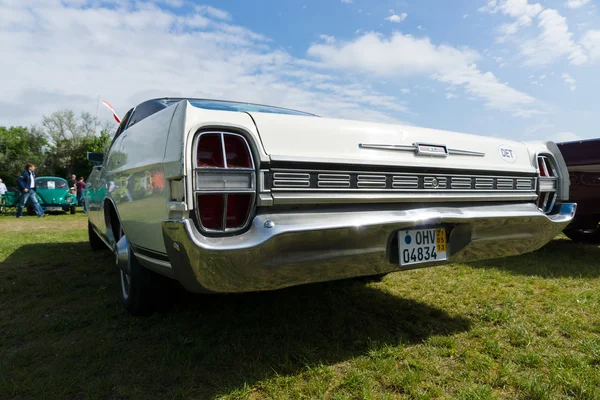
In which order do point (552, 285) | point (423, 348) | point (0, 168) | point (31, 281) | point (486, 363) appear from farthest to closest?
point (0, 168)
point (31, 281)
point (552, 285)
point (423, 348)
point (486, 363)

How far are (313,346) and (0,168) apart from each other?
179 feet

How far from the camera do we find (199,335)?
2.46 meters

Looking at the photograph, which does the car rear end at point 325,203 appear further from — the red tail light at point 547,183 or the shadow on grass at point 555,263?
the shadow on grass at point 555,263

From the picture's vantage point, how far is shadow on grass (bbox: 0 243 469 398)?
6.58 ft

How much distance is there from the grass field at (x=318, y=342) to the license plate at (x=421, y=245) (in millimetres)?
526

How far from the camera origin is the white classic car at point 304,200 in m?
1.72

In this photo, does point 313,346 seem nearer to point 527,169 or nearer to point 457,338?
point 457,338

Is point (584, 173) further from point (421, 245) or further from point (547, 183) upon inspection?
point (421, 245)

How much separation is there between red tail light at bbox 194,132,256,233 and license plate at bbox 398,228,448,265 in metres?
0.86

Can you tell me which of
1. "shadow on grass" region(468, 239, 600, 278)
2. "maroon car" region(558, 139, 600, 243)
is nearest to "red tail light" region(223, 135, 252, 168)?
"shadow on grass" region(468, 239, 600, 278)

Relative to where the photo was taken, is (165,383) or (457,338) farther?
(457,338)

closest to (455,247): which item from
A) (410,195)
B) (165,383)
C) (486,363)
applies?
(410,195)

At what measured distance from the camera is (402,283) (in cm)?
365

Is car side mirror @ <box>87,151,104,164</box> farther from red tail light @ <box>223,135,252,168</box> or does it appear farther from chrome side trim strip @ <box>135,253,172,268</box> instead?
red tail light @ <box>223,135,252,168</box>
